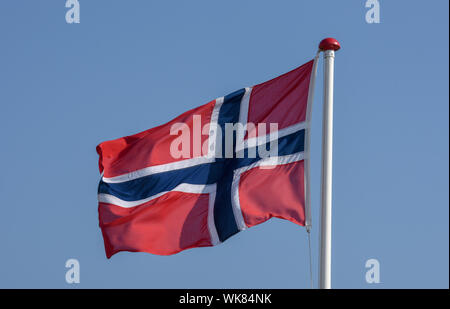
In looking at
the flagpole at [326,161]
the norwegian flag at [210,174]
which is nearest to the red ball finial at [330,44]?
the flagpole at [326,161]

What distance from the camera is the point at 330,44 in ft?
49.2

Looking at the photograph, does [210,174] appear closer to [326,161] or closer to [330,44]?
[326,161]

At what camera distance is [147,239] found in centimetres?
1702

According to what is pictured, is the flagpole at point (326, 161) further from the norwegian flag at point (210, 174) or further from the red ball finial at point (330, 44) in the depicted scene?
the norwegian flag at point (210, 174)

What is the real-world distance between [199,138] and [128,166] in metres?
1.85

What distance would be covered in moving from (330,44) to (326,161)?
7.38 ft

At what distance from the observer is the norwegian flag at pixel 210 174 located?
15555mm

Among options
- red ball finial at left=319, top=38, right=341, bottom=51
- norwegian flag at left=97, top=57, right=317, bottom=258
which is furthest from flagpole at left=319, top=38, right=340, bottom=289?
norwegian flag at left=97, top=57, right=317, bottom=258

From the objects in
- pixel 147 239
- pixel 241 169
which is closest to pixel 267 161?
pixel 241 169

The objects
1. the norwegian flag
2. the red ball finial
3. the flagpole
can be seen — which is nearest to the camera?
the flagpole

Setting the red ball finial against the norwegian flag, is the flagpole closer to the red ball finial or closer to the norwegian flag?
the red ball finial

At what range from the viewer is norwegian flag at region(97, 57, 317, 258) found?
1555 centimetres

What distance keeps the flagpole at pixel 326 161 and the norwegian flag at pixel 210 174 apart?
0.75m

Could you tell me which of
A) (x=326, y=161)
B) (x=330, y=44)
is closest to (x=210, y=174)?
(x=326, y=161)
